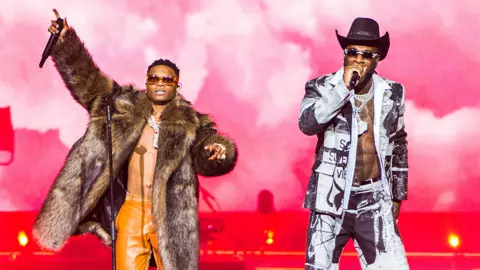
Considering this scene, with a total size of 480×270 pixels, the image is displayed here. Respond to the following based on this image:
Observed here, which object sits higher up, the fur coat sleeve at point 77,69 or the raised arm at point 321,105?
the fur coat sleeve at point 77,69

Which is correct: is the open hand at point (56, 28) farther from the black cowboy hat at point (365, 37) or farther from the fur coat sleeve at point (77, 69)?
the black cowboy hat at point (365, 37)

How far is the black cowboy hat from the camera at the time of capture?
4.45m

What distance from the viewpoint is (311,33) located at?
292 inches

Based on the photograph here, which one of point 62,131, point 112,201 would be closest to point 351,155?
point 112,201

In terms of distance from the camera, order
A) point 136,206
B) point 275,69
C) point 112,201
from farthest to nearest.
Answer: point 275,69 → point 136,206 → point 112,201

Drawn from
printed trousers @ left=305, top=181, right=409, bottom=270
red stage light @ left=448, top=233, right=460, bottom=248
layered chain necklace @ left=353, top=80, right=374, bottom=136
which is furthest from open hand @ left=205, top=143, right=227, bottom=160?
red stage light @ left=448, top=233, right=460, bottom=248

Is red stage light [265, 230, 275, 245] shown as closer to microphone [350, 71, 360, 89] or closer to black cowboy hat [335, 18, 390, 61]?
black cowboy hat [335, 18, 390, 61]

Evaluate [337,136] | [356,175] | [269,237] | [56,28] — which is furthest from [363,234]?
[269,237]

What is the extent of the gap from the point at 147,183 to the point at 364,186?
1366mm

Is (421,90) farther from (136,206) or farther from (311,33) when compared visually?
(136,206)

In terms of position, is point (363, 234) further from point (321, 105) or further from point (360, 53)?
point (360, 53)

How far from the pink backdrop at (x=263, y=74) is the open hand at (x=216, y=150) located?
2.26 metres

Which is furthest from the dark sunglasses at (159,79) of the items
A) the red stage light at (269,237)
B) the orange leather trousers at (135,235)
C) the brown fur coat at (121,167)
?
the red stage light at (269,237)

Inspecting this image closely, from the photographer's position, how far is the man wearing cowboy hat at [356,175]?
175 inches
